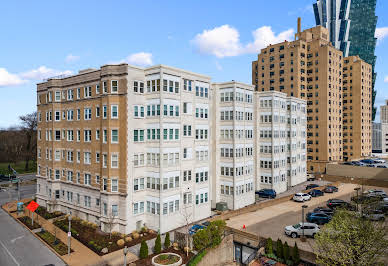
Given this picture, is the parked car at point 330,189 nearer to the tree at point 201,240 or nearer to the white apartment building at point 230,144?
the white apartment building at point 230,144

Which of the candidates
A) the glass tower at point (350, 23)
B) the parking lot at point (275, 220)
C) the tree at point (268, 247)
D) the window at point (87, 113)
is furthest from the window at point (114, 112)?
the glass tower at point (350, 23)

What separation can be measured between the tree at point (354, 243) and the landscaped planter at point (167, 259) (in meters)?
14.5

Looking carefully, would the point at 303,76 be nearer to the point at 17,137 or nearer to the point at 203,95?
the point at 203,95

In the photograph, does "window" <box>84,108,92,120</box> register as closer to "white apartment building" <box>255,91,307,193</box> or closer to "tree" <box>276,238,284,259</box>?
"tree" <box>276,238,284,259</box>

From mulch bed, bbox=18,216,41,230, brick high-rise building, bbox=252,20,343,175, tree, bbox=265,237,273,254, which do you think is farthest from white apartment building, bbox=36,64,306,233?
brick high-rise building, bbox=252,20,343,175

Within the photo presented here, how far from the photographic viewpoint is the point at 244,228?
38438 millimetres

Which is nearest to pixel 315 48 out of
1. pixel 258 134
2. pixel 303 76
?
pixel 303 76

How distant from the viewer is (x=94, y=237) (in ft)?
120

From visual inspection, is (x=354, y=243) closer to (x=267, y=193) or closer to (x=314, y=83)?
(x=267, y=193)

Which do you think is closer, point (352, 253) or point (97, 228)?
point (352, 253)

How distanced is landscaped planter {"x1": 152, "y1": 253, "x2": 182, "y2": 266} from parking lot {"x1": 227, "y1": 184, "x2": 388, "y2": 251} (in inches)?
478

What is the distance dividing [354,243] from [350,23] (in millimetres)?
169426

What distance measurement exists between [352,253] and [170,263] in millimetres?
17799

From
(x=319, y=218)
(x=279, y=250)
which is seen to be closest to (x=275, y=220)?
(x=319, y=218)
